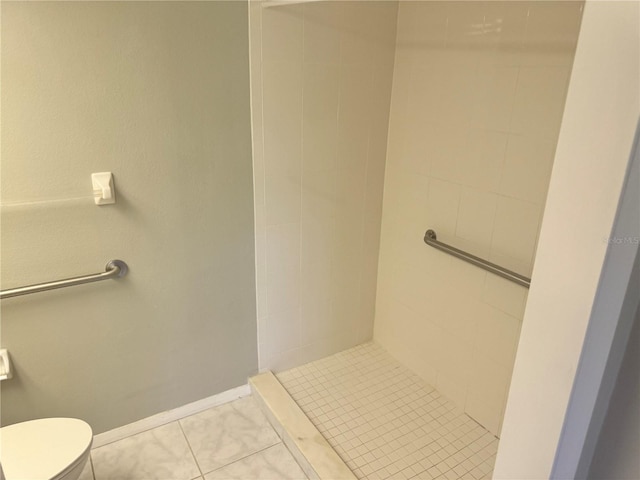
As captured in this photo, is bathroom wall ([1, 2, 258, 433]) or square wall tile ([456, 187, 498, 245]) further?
square wall tile ([456, 187, 498, 245])

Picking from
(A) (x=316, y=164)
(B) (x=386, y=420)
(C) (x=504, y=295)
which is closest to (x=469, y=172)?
(C) (x=504, y=295)

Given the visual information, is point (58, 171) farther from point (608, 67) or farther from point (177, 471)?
point (608, 67)

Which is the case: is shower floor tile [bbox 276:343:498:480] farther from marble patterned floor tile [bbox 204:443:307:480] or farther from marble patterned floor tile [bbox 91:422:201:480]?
marble patterned floor tile [bbox 91:422:201:480]

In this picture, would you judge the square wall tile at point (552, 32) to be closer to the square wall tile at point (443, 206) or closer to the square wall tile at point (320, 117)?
the square wall tile at point (443, 206)

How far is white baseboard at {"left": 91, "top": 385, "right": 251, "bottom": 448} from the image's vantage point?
196cm

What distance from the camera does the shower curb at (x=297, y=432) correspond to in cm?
178

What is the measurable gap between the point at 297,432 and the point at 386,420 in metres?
0.42

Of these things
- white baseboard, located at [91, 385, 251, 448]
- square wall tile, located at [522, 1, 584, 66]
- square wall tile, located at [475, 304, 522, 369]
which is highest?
square wall tile, located at [522, 1, 584, 66]

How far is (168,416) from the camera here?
6.83ft

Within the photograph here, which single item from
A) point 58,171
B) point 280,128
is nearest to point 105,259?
point 58,171

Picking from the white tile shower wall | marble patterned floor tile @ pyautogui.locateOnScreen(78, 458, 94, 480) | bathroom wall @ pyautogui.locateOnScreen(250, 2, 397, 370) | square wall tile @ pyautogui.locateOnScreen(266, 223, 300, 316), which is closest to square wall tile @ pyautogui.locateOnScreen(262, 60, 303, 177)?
bathroom wall @ pyautogui.locateOnScreen(250, 2, 397, 370)

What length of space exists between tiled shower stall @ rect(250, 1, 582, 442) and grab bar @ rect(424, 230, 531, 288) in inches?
1.7

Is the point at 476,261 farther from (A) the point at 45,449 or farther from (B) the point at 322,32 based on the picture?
(A) the point at 45,449

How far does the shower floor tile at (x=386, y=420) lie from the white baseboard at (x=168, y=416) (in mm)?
246
